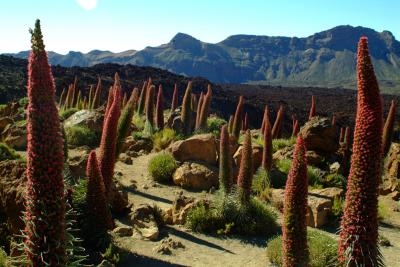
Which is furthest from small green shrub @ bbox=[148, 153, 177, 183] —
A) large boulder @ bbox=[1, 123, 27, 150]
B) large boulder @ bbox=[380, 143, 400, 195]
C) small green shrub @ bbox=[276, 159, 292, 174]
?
large boulder @ bbox=[380, 143, 400, 195]

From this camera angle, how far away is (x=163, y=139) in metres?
15.6

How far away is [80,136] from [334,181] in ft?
27.4

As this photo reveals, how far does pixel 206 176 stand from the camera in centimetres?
1227

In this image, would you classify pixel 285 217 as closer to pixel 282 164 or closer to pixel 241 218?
pixel 241 218

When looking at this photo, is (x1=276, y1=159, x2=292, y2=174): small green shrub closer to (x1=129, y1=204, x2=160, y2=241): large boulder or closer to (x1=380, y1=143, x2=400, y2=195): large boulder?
(x1=380, y1=143, x2=400, y2=195): large boulder

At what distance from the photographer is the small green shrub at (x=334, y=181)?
1296cm

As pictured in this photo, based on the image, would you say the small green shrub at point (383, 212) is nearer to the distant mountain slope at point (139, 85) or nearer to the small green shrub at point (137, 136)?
the small green shrub at point (137, 136)

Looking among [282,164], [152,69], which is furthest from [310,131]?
[152,69]

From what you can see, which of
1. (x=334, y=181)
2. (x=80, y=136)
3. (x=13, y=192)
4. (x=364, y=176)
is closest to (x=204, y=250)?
(x=13, y=192)

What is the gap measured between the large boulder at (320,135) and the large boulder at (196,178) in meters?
3.13

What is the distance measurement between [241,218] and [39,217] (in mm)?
6005

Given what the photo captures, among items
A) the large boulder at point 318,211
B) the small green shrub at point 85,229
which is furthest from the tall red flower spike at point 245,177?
the small green shrub at point 85,229

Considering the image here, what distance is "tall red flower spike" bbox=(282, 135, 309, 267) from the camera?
4.37 metres

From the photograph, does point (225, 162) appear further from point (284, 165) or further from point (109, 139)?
point (284, 165)
